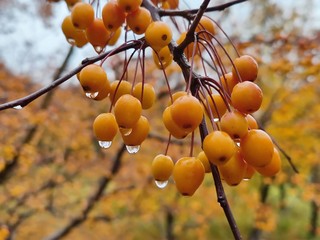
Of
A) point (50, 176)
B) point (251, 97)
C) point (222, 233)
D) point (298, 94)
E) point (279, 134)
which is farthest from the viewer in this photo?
point (222, 233)

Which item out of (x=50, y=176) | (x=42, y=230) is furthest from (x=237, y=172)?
(x=42, y=230)

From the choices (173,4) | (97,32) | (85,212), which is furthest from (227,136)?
(85,212)

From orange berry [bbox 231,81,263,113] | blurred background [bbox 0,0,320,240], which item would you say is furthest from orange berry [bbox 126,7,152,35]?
blurred background [bbox 0,0,320,240]

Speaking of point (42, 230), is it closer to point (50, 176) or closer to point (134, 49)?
point (50, 176)

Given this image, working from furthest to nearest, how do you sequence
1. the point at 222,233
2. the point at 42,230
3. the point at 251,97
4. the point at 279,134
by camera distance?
the point at 222,233 → the point at 42,230 → the point at 279,134 → the point at 251,97

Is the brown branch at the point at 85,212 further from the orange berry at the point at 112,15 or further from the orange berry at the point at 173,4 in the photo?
the orange berry at the point at 112,15

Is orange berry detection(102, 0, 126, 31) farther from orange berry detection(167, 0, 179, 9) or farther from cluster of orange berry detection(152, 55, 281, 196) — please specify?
orange berry detection(167, 0, 179, 9)
